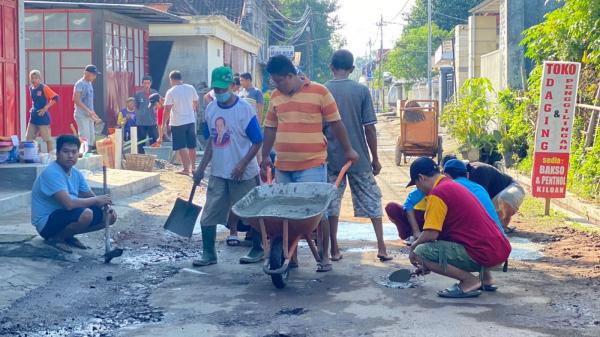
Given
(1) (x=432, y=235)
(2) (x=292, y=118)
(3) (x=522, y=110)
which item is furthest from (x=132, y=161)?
(1) (x=432, y=235)

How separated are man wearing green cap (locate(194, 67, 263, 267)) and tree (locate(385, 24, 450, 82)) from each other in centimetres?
5675

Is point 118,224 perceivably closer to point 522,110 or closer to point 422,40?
point 522,110

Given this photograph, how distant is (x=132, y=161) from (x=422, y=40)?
164 feet

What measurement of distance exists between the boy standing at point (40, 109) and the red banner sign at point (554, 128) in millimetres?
7935

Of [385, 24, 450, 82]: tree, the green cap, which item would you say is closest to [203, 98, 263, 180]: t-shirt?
the green cap

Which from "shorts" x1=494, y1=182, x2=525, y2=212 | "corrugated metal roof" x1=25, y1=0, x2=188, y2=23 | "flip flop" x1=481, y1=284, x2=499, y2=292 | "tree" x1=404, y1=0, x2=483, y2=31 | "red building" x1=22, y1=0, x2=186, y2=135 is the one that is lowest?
"flip flop" x1=481, y1=284, x2=499, y2=292

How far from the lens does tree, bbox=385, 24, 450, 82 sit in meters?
64.2

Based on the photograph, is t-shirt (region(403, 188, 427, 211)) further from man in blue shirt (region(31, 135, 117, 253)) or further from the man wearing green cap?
man in blue shirt (region(31, 135, 117, 253))

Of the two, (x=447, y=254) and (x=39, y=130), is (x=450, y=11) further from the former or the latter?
(x=447, y=254)

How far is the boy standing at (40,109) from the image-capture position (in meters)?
15.3

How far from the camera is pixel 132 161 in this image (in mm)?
15992

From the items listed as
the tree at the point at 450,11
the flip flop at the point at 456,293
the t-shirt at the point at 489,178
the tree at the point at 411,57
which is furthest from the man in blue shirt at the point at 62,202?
the tree at the point at 411,57

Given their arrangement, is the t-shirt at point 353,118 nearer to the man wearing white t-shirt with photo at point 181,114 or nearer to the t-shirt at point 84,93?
the man wearing white t-shirt with photo at point 181,114

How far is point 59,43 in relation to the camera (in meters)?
22.0
